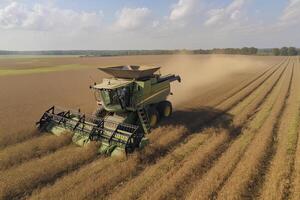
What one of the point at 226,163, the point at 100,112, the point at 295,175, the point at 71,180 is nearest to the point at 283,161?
the point at 295,175

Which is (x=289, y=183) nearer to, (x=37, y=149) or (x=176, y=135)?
(x=176, y=135)

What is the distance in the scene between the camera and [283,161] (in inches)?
302

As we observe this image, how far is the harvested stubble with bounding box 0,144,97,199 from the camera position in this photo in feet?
21.3

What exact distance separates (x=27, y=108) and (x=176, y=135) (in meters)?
9.94

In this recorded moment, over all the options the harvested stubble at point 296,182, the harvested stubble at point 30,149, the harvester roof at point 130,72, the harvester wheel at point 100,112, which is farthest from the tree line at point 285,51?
the harvested stubble at point 30,149

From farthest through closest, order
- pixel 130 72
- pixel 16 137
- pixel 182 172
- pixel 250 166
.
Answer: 1. pixel 130 72
2. pixel 16 137
3. pixel 250 166
4. pixel 182 172

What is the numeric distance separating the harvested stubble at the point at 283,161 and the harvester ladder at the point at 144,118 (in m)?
4.39

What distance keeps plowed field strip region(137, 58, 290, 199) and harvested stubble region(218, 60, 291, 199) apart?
2.70ft

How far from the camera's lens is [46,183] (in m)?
6.80

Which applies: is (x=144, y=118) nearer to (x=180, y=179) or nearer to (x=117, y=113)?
(x=117, y=113)

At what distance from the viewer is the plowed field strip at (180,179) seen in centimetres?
614

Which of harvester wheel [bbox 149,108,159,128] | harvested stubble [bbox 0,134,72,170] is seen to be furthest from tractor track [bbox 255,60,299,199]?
harvested stubble [bbox 0,134,72,170]

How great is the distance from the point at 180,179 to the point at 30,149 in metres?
5.19

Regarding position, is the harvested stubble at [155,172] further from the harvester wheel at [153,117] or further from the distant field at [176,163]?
the harvester wheel at [153,117]
